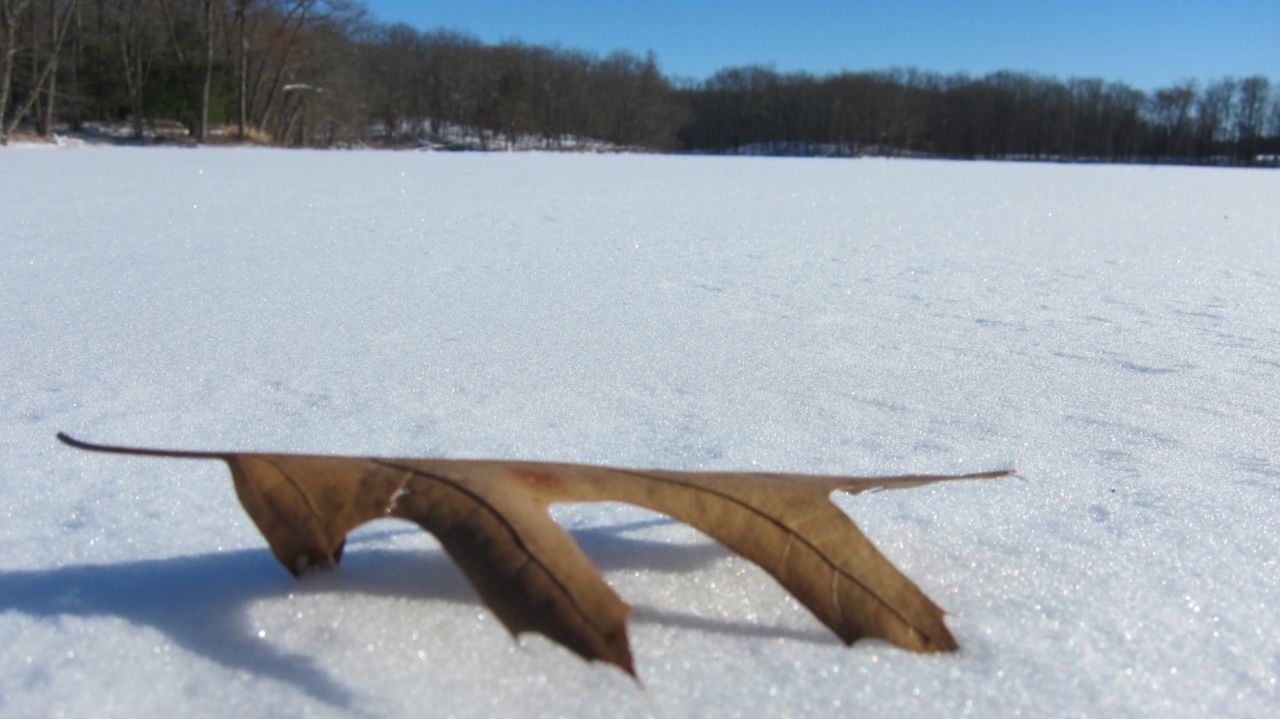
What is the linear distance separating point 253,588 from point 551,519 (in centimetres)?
18

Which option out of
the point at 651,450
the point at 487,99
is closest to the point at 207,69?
the point at 487,99

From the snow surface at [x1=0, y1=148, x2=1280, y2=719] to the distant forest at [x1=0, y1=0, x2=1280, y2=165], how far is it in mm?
14645

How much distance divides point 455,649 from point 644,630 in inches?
3.6

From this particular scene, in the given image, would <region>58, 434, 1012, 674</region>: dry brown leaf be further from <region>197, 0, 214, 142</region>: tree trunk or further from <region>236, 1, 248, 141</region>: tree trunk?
<region>236, 1, 248, 141</region>: tree trunk

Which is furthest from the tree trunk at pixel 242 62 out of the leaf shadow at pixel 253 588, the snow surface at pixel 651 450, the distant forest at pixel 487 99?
the leaf shadow at pixel 253 588

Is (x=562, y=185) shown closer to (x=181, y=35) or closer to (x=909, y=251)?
(x=909, y=251)

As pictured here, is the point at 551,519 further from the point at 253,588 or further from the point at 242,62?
the point at 242,62

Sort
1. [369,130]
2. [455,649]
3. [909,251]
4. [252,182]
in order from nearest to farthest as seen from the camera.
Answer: [455,649] → [909,251] → [252,182] → [369,130]

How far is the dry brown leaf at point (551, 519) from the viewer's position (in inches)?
16.7

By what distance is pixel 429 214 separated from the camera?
10.7 ft

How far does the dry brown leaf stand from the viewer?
425 mm

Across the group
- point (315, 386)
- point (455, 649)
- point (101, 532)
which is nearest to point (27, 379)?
point (315, 386)

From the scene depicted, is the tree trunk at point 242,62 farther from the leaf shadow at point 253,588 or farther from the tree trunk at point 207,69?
the leaf shadow at point 253,588

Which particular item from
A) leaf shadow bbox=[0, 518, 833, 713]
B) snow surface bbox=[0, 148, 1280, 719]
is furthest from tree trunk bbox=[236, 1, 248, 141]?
leaf shadow bbox=[0, 518, 833, 713]
